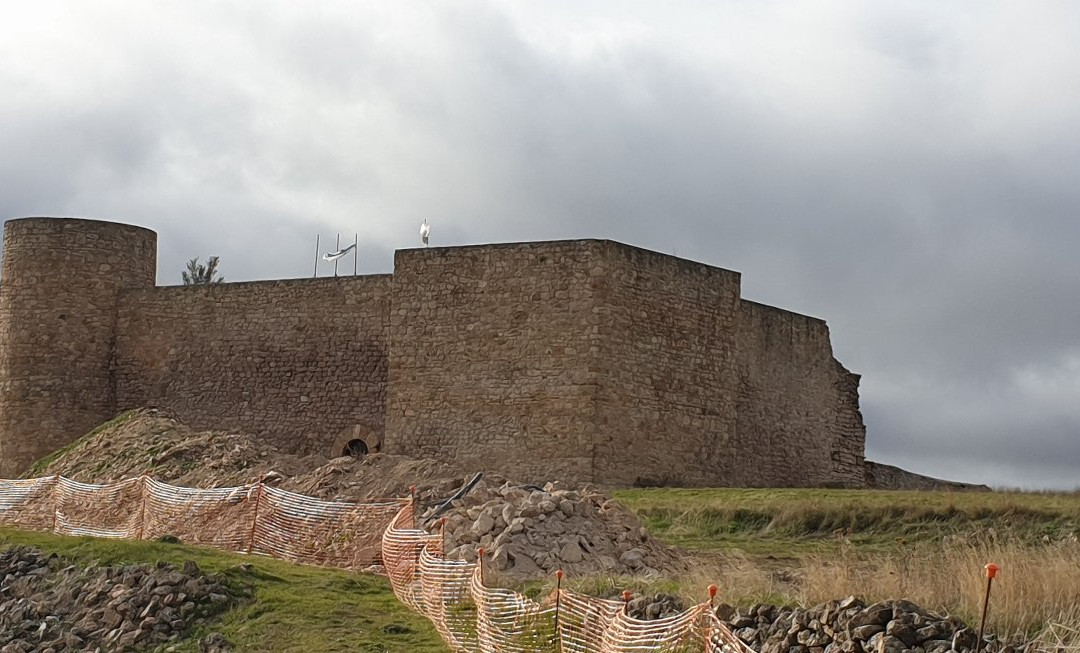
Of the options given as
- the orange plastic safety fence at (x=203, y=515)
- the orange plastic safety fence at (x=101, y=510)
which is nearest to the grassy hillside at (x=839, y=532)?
the orange plastic safety fence at (x=203, y=515)

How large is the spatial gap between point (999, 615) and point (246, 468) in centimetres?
1643

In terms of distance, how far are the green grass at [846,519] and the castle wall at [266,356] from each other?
23.4 ft

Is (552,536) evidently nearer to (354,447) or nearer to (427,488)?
(427,488)

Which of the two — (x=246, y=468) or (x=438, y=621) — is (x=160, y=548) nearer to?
(x=438, y=621)

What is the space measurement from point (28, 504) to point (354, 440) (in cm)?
592

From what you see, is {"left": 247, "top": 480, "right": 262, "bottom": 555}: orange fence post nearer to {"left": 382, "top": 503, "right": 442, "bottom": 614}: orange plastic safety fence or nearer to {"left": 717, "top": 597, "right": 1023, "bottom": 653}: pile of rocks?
{"left": 382, "top": 503, "right": 442, "bottom": 614}: orange plastic safety fence

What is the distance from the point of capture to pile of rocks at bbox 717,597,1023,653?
8531 mm

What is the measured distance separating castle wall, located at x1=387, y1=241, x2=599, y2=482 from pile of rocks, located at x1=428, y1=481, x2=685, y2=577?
23.2 ft

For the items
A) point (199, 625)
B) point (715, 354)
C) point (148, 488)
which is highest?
point (715, 354)

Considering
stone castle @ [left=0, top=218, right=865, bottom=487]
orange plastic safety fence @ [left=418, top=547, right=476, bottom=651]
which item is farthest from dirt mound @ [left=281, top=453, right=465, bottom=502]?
orange plastic safety fence @ [left=418, top=547, right=476, bottom=651]

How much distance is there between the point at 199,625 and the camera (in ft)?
47.1

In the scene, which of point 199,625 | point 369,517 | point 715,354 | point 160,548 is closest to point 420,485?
point 369,517

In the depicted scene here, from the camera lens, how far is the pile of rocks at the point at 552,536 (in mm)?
14842

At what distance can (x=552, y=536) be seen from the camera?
1552cm
